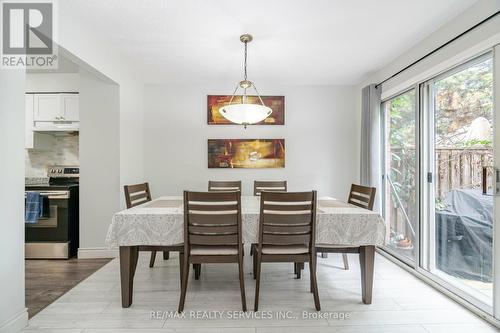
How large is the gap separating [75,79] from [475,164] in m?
4.71

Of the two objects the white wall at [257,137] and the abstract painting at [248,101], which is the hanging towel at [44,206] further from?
the abstract painting at [248,101]

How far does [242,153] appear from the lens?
4.15 m

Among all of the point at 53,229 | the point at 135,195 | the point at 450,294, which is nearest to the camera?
the point at 450,294

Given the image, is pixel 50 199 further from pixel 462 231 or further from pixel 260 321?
pixel 462 231

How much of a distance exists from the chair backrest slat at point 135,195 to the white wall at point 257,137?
112 centimetres

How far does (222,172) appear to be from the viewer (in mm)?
4195

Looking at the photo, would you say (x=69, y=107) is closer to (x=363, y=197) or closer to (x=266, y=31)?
(x=266, y=31)

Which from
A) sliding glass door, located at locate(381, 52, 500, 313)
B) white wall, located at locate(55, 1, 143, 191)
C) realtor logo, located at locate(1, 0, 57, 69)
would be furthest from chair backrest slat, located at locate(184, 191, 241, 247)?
sliding glass door, located at locate(381, 52, 500, 313)

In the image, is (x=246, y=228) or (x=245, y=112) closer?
(x=246, y=228)

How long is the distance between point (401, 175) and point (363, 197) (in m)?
1.03

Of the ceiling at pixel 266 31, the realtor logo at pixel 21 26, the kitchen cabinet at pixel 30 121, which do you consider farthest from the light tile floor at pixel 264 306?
the ceiling at pixel 266 31

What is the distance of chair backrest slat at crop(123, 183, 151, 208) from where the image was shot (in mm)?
2664

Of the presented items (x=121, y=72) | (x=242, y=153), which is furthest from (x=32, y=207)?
(x=242, y=153)

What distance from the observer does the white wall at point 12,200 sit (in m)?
1.75
